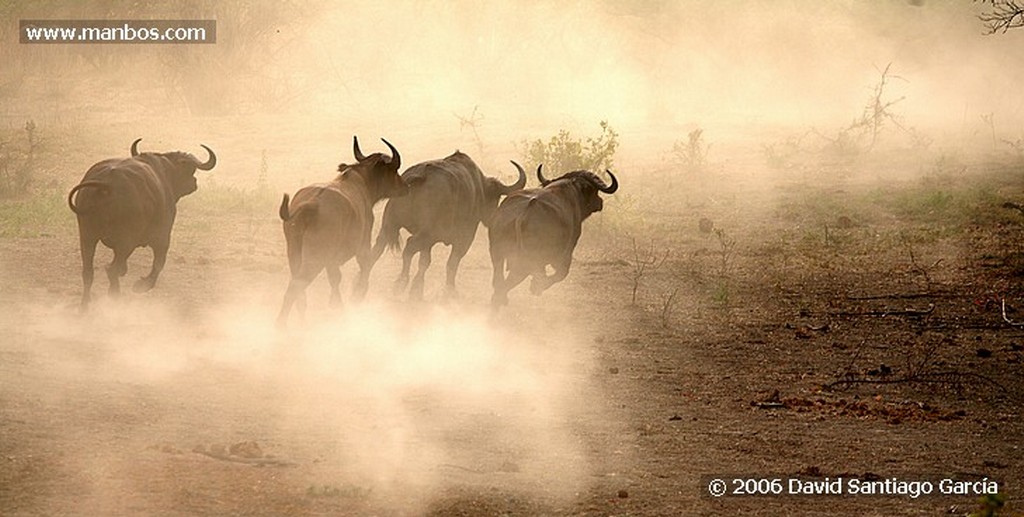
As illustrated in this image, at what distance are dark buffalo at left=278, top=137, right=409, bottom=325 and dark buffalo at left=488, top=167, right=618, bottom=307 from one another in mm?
1273

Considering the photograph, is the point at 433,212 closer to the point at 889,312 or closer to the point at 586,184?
the point at 586,184

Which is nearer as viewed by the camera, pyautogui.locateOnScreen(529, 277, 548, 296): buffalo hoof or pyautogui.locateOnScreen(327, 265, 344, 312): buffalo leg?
pyautogui.locateOnScreen(327, 265, 344, 312): buffalo leg

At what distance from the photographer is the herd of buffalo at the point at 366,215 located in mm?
11602

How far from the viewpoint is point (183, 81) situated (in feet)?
102

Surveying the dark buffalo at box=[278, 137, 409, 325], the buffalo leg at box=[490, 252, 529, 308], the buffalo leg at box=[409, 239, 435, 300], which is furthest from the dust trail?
the dark buffalo at box=[278, 137, 409, 325]

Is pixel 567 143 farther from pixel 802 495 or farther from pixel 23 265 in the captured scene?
pixel 802 495

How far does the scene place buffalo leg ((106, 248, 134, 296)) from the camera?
39.8 feet

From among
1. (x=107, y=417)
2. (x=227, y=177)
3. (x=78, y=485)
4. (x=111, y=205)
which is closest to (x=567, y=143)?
(x=227, y=177)

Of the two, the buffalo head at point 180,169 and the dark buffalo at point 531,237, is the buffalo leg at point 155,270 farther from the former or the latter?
the dark buffalo at point 531,237

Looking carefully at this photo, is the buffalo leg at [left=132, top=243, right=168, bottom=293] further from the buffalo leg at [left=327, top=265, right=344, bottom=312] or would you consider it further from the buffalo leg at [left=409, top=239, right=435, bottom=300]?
the buffalo leg at [left=409, top=239, right=435, bottom=300]

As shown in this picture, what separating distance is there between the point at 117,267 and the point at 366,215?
7.11 ft

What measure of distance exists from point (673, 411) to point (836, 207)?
10233 mm

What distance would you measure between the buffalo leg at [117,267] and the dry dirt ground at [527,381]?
12 centimetres

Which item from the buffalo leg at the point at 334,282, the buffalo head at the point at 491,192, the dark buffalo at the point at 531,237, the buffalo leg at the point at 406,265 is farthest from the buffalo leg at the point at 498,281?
the buffalo leg at the point at 334,282
